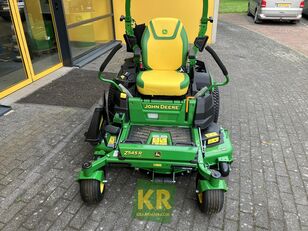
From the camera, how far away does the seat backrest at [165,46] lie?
11.7ft

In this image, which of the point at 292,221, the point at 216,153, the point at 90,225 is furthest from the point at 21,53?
the point at 292,221

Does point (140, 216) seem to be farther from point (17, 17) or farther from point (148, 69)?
point (17, 17)

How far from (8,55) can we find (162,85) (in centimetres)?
360

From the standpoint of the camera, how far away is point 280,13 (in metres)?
11.4

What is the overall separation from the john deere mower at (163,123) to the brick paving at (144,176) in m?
0.21

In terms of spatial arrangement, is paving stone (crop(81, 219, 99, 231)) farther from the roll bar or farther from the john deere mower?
the roll bar

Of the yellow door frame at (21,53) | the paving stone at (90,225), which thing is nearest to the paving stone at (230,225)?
the paving stone at (90,225)

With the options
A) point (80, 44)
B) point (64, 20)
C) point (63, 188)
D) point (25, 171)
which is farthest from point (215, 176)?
point (80, 44)

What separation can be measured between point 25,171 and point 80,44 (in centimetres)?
458

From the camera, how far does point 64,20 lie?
19.8 ft

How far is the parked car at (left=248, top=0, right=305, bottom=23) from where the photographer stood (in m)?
11.1

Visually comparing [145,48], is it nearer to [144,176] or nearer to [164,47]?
[164,47]

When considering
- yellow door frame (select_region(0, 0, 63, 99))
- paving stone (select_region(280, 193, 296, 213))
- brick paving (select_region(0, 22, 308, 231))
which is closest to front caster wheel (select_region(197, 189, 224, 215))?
brick paving (select_region(0, 22, 308, 231))

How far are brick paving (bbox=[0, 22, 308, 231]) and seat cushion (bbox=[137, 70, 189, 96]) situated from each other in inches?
36.9
